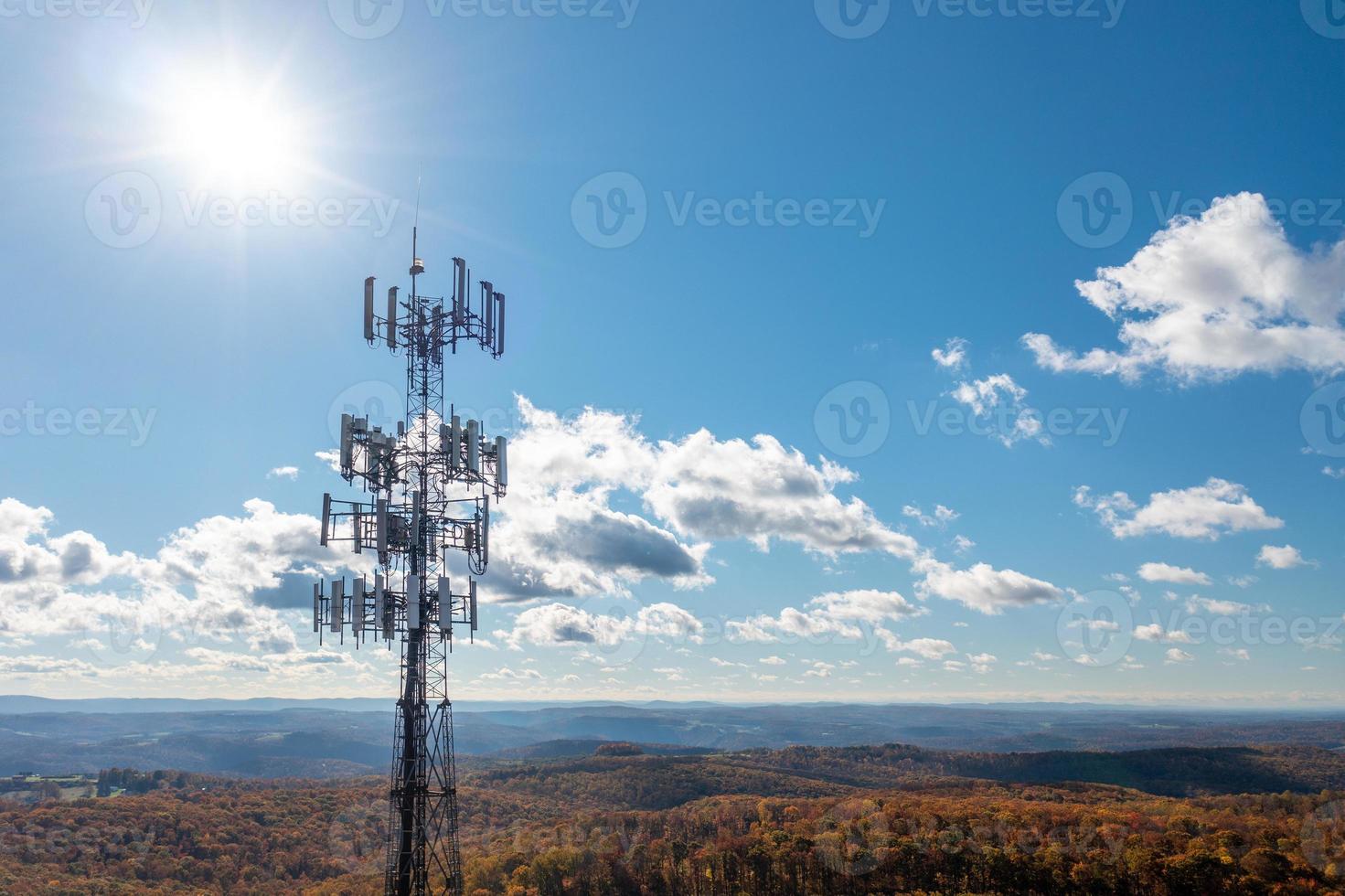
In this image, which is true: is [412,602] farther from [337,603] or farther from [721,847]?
[721,847]

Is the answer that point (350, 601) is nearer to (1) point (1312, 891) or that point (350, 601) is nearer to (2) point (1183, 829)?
(1) point (1312, 891)


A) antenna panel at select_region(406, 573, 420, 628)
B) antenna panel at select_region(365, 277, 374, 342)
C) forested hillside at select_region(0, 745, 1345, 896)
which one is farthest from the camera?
forested hillside at select_region(0, 745, 1345, 896)

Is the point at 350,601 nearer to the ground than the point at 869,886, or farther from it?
farther from it

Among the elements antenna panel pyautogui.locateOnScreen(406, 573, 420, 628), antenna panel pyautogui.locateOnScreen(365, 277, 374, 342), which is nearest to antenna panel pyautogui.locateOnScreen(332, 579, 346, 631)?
antenna panel pyautogui.locateOnScreen(406, 573, 420, 628)

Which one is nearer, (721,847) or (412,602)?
(412,602)

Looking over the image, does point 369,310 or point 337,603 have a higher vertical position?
point 369,310

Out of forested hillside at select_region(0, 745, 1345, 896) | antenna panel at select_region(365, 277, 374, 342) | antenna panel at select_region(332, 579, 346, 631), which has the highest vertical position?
antenna panel at select_region(365, 277, 374, 342)

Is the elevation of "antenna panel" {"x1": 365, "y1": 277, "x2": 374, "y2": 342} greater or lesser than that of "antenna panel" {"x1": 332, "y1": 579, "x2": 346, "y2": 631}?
greater

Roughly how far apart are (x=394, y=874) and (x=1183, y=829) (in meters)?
82.0

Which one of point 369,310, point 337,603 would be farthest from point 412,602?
point 369,310

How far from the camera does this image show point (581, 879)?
254 feet

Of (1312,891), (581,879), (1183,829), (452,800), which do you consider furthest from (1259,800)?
(452,800)

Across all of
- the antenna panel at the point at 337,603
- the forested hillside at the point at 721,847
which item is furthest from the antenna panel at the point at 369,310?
the forested hillside at the point at 721,847

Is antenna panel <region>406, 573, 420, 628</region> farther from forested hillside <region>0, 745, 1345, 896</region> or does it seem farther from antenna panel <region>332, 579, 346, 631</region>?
forested hillside <region>0, 745, 1345, 896</region>
